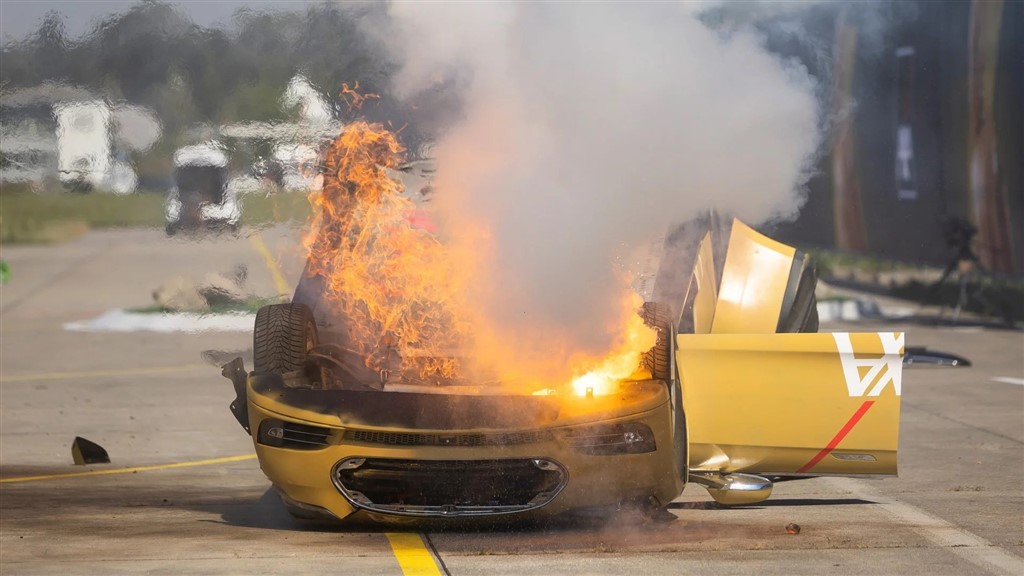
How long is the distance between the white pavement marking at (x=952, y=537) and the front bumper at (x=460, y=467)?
4.58 ft

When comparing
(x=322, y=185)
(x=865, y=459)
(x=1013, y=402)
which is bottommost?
(x=1013, y=402)

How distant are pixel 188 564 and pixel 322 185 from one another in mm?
2587

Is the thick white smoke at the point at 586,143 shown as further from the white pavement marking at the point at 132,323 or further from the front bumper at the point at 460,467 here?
the white pavement marking at the point at 132,323

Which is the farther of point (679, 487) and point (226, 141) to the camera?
point (226, 141)

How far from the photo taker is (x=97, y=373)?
1338 cm

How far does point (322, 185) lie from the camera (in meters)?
7.89

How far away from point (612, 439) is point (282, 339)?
75.5 inches

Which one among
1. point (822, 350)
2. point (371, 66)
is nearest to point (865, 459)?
point (822, 350)

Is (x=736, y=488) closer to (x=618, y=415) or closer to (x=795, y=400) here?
(x=795, y=400)

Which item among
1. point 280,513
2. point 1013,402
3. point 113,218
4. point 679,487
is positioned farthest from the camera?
point 113,218

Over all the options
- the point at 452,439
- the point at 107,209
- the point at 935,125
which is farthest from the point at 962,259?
the point at 452,439

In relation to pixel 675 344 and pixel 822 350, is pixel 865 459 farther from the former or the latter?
pixel 675 344

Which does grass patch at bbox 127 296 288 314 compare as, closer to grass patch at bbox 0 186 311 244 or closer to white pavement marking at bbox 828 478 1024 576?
grass patch at bbox 0 186 311 244

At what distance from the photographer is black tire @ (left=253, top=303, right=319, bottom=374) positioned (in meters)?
7.23
